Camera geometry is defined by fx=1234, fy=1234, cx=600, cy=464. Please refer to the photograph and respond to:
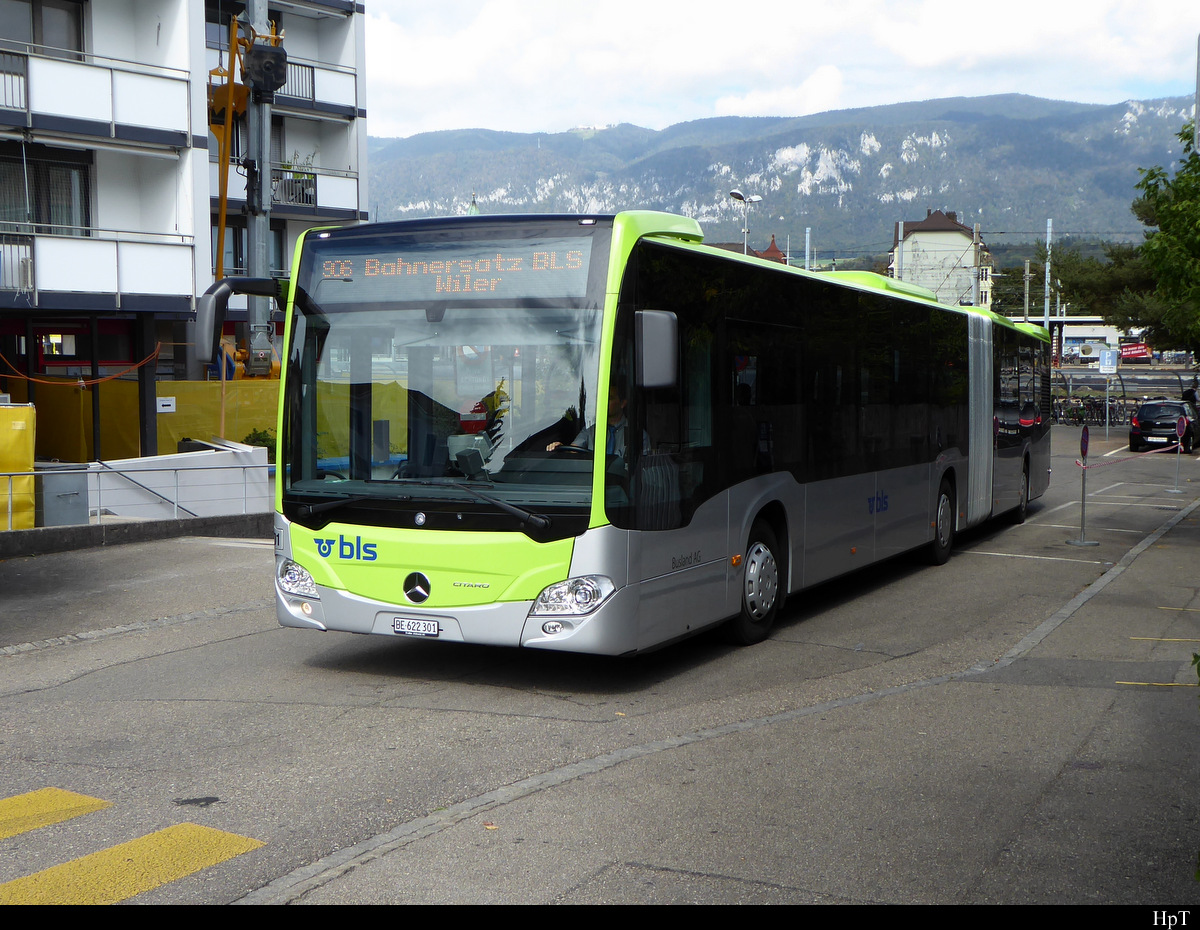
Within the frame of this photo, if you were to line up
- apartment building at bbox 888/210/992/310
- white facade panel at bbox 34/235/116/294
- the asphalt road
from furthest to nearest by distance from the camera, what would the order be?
apartment building at bbox 888/210/992/310
white facade panel at bbox 34/235/116/294
the asphalt road

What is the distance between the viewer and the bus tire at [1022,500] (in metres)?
18.5

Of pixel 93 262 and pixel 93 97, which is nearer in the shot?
pixel 93 262

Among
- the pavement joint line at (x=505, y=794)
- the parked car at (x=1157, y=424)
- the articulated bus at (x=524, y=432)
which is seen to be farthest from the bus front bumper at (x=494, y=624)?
the parked car at (x=1157, y=424)

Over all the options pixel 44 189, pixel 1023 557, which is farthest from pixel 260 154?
pixel 1023 557

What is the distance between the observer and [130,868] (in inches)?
188

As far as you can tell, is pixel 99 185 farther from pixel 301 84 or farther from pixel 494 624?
pixel 494 624

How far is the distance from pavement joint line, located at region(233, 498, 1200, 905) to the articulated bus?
3.10ft

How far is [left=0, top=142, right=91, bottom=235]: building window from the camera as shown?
22.7m

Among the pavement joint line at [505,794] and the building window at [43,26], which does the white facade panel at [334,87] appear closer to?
the building window at [43,26]

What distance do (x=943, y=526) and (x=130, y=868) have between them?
11.1m

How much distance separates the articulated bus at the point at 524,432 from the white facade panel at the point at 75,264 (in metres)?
15.1

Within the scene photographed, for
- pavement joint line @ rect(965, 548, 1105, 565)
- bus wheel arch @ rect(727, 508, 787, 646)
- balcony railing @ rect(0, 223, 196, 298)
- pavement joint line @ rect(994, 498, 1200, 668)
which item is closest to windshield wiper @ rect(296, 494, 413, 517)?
bus wheel arch @ rect(727, 508, 787, 646)

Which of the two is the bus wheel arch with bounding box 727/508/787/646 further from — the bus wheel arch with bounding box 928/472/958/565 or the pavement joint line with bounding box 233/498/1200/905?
the bus wheel arch with bounding box 928/472/958/565
